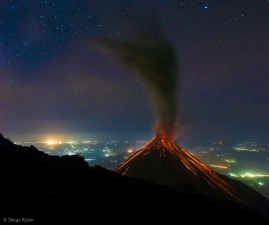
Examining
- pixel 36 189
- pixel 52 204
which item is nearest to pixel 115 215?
pixel 52 204

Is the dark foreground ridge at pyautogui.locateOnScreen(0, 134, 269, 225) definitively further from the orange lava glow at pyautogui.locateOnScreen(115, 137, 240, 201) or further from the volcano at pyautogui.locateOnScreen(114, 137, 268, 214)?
the orange lava glow at pyautogui.locateOnScreen(115, 137, 240, 201)

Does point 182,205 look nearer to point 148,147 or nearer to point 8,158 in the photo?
point 8,158

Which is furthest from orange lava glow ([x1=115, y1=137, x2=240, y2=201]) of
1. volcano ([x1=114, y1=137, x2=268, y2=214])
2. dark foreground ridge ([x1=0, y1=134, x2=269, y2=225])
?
dark foreground ridge ([x1=0, y1=134, x2=269, y2=225])

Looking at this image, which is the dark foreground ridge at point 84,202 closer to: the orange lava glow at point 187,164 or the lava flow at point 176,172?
the lava flow at point 176,172

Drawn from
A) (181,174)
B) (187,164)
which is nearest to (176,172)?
(181,174)

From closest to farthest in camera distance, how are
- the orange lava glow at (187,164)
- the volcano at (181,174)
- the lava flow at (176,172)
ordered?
the volcano at (181,174) < the lava flow at (176,172) < the orange lava glow at (187,164)

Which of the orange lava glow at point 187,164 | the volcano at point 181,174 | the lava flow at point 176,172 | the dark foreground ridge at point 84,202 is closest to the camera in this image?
the dark foreground ridge at point 84,202

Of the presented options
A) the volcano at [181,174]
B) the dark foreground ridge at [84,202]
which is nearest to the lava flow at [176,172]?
the volcano at [181,174]
